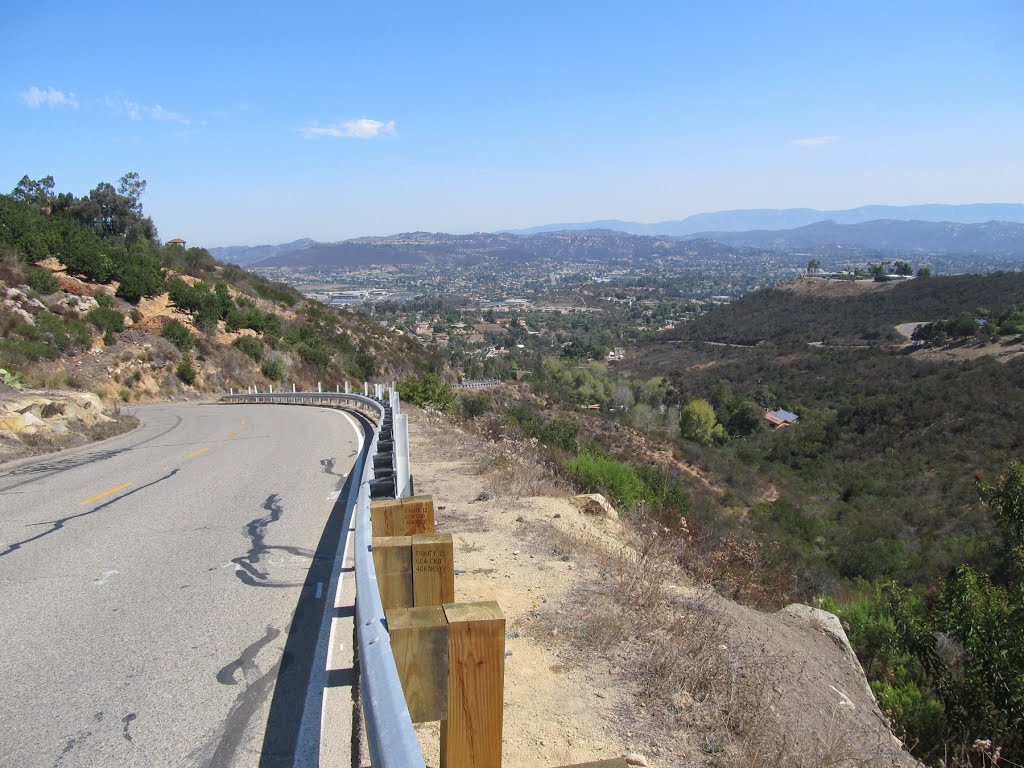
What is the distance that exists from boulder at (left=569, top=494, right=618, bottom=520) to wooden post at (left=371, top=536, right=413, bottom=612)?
613cm

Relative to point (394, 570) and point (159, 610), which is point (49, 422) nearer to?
point (159, 610)

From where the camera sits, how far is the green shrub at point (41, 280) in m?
31.2

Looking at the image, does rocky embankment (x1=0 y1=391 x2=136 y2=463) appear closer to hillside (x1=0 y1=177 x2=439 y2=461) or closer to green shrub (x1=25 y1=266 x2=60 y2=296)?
hillside (x1=0 y1=177 x2=439 y2=461)

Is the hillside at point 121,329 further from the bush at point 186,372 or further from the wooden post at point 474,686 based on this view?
the wooden post at point 474,686

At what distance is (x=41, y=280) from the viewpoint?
3133cm

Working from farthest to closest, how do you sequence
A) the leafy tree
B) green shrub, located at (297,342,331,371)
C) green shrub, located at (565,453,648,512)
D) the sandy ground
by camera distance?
the leafy tree < green shrub, located at (297,342,331,371) < green shrub, located at (565,453,648,512) < the sandy ground

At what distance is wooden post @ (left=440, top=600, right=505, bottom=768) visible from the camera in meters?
2.19

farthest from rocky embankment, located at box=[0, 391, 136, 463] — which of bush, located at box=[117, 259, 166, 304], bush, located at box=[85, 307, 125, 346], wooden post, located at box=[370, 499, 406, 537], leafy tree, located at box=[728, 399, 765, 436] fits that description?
leafy tree, located at box=[728, 399, 765, 436]

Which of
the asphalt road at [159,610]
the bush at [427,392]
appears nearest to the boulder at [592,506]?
the asphalt road at [159,610]

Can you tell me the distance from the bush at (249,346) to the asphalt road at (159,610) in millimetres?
29610

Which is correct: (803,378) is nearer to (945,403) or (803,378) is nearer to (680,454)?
(945,403)

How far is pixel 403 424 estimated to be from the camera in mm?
7348

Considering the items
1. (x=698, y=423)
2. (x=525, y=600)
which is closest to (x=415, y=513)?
(x=525, y=600)

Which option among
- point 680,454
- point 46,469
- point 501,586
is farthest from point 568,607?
point 680,454
